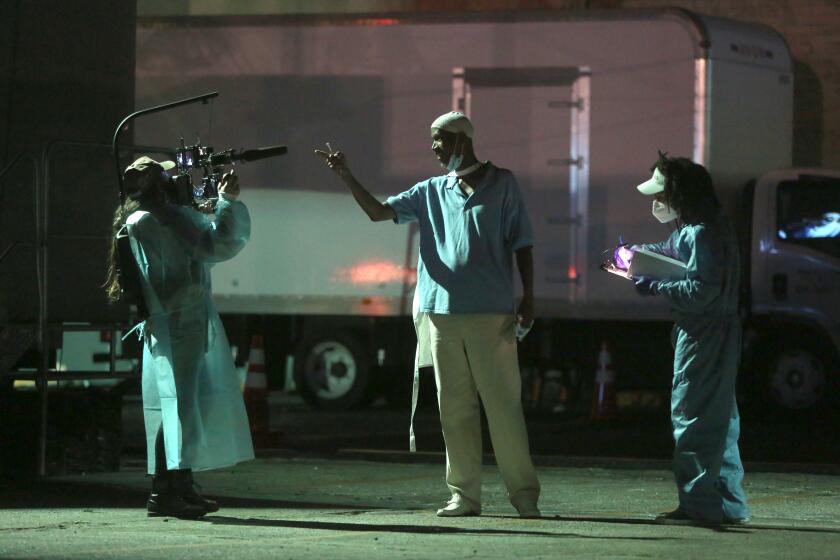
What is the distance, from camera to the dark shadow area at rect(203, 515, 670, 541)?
8.04 metres

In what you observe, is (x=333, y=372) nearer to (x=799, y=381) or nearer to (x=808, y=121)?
(x=799, y=381)

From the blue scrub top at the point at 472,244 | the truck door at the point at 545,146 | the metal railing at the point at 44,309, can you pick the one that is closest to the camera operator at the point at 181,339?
the blue scrub top at the point at 472,244

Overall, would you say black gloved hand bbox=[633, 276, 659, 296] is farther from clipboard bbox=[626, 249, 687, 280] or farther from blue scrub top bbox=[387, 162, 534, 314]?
blue scrub top bbox=[387, 162, 534, 314]

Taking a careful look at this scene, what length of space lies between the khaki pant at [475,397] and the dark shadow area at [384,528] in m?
0.54

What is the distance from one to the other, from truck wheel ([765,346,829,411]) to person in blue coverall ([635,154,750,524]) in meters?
9.42

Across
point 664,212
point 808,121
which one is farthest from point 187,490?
point 808,121

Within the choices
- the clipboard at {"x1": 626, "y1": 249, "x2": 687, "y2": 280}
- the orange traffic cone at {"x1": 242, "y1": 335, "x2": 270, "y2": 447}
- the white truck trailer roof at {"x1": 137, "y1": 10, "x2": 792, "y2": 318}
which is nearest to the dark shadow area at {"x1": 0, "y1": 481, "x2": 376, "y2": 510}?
the clipboard at {"x1": 626, "y1": 249, "x2": 687, "y2": 280}

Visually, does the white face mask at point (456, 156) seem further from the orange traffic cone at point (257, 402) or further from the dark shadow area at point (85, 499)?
the orange traffic cone at point (257, 402)

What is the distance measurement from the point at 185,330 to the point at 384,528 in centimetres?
135

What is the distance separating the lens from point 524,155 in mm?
18000

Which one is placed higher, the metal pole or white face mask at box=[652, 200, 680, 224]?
white face mask at box=[652, 200, 680, 224]

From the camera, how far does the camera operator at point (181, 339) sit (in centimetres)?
874

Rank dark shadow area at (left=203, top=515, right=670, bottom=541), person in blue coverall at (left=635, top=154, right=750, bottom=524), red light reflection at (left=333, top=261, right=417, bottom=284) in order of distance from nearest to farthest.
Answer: dark shadow area at (left=203, top=515, right=670, bottom=541), person in blue coverall at (left=635, top=154, right=750, bottom=524), red light reflection at (left=333, top=261, right=417, bottom=284)

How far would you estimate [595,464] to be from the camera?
12.6 m
